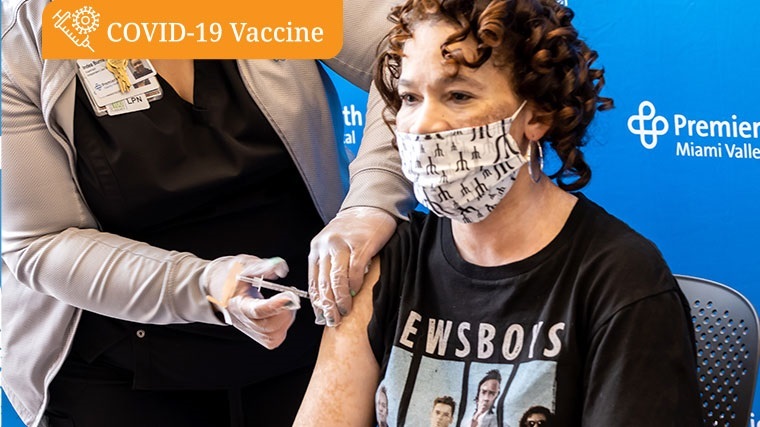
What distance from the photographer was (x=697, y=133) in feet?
7.50

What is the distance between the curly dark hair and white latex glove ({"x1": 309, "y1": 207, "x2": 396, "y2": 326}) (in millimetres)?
267

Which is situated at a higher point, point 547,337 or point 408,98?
point 408,98

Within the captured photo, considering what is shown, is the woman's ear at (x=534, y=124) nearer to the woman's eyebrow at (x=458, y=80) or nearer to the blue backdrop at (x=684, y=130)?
the woman's eyebrow at (x=458, y=80)

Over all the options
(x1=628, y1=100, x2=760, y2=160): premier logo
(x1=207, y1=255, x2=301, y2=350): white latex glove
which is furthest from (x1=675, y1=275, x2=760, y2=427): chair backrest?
(x1=628, y1=100, x2=760, y2=160): premier logo

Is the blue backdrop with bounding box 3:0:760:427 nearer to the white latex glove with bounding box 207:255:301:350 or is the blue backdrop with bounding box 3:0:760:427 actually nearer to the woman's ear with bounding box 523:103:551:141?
the woman's ear with bounding box 523:103:551:141

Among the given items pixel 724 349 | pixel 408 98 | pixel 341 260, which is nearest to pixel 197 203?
pixel 341 260

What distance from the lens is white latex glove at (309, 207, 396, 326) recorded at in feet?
4.57

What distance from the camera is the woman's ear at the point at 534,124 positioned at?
133 cm

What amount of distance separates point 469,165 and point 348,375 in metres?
0.37

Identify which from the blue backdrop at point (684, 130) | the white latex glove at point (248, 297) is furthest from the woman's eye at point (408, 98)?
the blue backdrop at point (684, 130)

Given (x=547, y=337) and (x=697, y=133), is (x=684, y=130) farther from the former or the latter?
(x=547, y=337)

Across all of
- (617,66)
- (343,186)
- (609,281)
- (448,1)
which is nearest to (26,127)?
(343,186)

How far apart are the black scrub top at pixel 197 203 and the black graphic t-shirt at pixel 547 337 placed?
322 mm

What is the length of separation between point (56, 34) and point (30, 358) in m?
0.55
